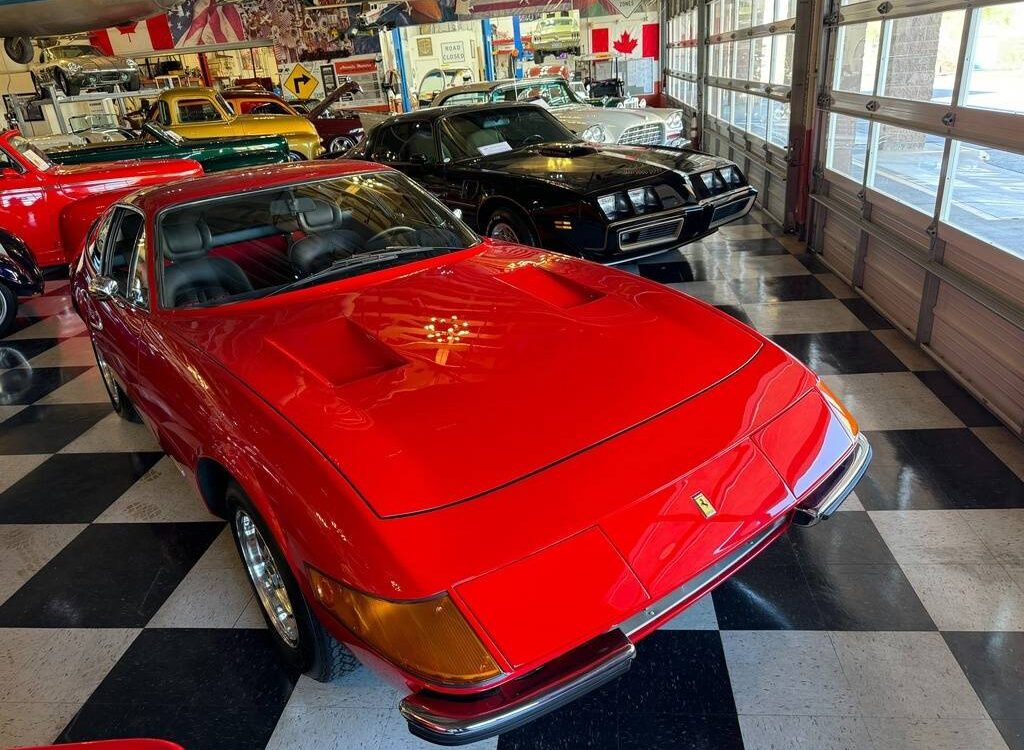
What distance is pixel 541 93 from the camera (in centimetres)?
870

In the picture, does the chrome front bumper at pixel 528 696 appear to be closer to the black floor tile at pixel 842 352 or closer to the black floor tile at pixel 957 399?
the black floor tile at pixel 957 399

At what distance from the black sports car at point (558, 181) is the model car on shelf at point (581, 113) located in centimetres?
191

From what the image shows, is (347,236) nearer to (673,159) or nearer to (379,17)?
(673,159)

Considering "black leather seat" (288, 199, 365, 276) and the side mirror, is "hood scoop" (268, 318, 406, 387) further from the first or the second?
the side mirror

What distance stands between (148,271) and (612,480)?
1.84m

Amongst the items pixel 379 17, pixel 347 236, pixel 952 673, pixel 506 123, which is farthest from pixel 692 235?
pixel 379 17

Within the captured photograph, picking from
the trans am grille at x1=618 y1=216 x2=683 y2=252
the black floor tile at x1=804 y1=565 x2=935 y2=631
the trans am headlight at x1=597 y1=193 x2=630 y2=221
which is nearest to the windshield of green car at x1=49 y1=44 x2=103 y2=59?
the trans am headlight at x1=597 y1=193 x2=630 y2=221

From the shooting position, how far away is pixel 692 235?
4.69 meters

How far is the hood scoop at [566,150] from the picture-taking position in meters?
5.13

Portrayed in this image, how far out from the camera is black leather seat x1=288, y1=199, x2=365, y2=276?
2.50 m

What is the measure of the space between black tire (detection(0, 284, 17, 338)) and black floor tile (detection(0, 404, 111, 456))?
5.60ft

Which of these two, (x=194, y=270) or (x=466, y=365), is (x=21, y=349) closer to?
(x=194, y=270)

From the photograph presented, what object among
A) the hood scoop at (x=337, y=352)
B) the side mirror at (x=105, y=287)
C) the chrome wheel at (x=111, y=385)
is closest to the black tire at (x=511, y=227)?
the chrome wheel at (x=111, y=385)

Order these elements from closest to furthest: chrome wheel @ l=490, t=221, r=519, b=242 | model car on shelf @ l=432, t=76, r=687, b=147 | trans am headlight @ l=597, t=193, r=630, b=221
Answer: trans am headlight @ l=597, t=193, r=630, b=221, chrome wheel @ l=490, t=221, r=519, b=242, model car on shelf @ l=432, t=76, r=687, b=147
